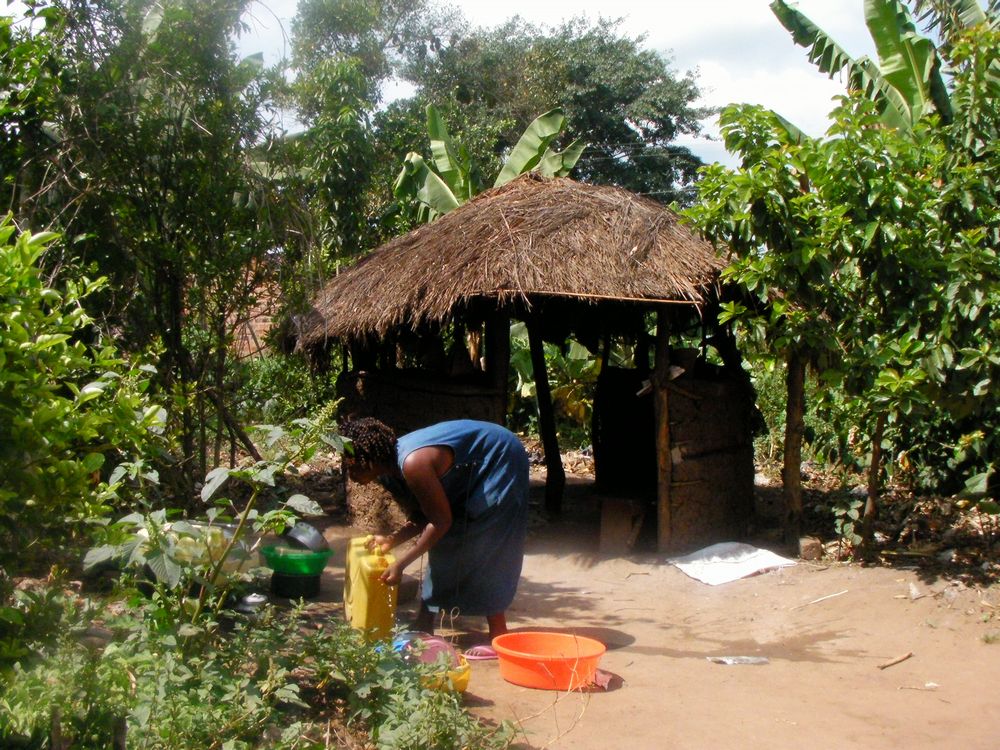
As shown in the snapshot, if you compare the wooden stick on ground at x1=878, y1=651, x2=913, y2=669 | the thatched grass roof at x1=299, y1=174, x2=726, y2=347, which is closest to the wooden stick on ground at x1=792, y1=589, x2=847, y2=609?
the wooden stick on ground at x1=878, y1=651, x2=913, y2=669

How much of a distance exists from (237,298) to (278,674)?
3.49 m

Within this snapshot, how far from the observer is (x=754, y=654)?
5453 millimetres

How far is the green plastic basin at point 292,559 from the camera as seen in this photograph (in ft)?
17.9

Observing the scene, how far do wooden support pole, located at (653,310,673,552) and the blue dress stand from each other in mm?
2894

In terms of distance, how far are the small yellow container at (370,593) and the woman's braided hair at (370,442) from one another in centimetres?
41

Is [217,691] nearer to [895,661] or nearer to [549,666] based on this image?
[549,666]

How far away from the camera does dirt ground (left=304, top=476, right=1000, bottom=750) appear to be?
13.4 ft

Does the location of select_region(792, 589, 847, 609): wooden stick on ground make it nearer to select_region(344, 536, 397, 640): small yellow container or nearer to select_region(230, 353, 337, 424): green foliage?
select_region(344, 536, 397, 640): small yellow container

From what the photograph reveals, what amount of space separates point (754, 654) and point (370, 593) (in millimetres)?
2315

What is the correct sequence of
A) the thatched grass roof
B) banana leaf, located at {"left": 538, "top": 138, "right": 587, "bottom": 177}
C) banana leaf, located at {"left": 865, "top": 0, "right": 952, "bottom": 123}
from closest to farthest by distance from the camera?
the thatched grass roof < banana leaf, located at {"left": 865, "top": 0, "right": 952, "bottom": 123} < banana leaf, located at {"left": 538, "top": 138, "right": 587, "bottom": 177}

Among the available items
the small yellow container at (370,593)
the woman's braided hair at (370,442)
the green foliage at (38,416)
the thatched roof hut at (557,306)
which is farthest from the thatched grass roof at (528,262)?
the green foliage at (38,416)

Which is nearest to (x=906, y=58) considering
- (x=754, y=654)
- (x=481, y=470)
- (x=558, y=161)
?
(x=558, y=161)

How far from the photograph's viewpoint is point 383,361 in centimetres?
923

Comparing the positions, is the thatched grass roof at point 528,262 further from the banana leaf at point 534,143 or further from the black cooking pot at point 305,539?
the black cooking pot at point 305,539
